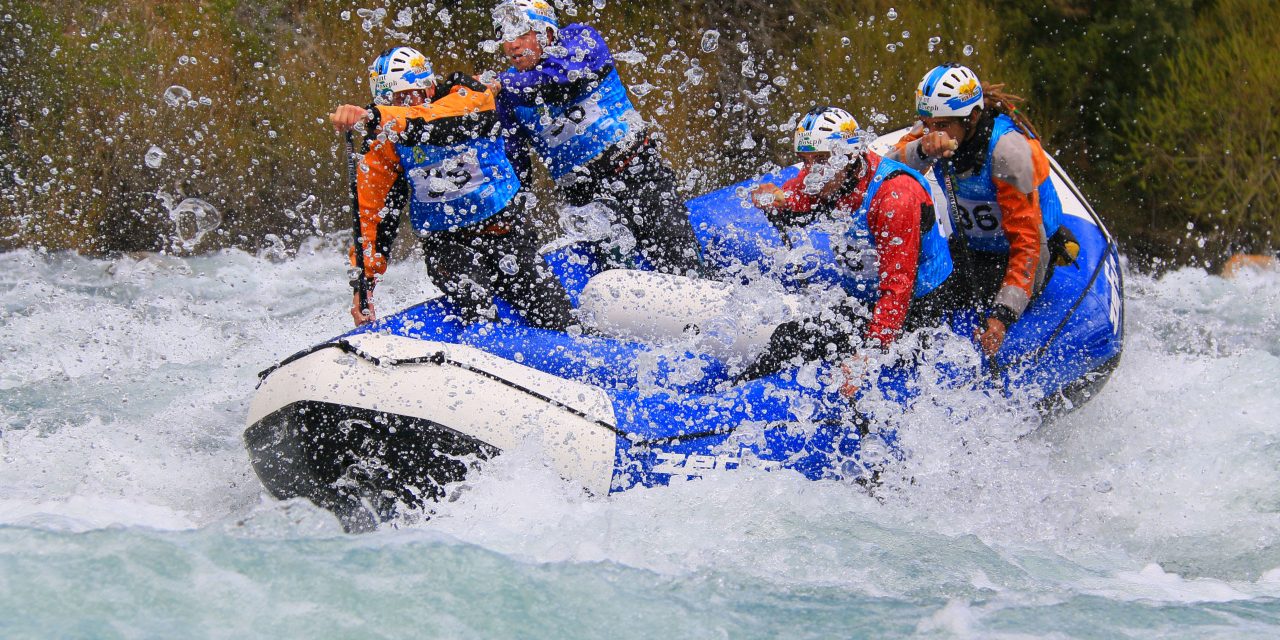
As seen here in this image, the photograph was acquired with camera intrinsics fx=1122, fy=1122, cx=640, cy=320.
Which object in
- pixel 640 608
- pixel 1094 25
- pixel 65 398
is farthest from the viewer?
pixel 1094 25

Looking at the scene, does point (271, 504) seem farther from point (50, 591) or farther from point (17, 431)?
point (17, 431)

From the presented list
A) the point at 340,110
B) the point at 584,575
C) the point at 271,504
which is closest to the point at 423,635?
the point at 584,575

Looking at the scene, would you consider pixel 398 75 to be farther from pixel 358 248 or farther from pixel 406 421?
pixel 406 421

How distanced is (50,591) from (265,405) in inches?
38.3

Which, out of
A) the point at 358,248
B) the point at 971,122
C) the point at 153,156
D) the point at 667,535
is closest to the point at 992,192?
the point at 971,122

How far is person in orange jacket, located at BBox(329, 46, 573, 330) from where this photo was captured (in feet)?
13.0

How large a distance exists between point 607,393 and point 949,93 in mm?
1604

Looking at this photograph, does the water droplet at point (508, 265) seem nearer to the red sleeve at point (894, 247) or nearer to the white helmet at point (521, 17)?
the white helmet at point (521, 17)

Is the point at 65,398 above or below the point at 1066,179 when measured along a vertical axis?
below

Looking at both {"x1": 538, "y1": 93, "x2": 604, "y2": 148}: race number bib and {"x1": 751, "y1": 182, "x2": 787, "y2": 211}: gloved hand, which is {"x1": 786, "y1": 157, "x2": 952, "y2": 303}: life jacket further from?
{"x1": 538, "y1": 93, "x2": 604, "y2": 148}: race number bib

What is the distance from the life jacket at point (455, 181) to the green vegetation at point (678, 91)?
4.10 meters

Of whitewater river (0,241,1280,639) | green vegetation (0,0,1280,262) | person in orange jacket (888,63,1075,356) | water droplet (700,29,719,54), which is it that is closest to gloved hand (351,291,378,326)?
whitewater river (0,241,1280,639)

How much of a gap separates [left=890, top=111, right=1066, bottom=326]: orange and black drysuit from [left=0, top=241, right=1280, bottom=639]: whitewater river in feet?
1.56

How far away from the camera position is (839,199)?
4.02 meters
